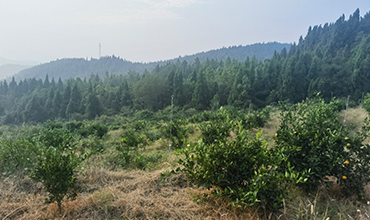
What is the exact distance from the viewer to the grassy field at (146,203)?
102 inches

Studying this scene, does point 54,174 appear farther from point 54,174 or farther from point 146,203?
point 146,203

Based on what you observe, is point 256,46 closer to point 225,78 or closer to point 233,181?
point 225,78

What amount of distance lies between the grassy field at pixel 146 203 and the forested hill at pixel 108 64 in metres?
135

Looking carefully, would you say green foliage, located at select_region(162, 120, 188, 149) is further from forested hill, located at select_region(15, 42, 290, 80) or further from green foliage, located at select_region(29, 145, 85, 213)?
forested hill, located at select_region(15, 42, 290, 80)

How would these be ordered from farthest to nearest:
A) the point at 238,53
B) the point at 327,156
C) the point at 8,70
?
the point at 8,70 → the point at 238,53 → the point at 327,156

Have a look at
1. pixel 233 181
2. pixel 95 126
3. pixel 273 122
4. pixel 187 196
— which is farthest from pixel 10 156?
pixel 273 122

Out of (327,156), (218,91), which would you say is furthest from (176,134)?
(218,91)

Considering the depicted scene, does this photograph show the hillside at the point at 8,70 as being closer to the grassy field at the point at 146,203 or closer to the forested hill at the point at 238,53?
the forested hill at the point at 238,53

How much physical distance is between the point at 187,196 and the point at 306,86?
144ft

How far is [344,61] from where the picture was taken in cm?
4650

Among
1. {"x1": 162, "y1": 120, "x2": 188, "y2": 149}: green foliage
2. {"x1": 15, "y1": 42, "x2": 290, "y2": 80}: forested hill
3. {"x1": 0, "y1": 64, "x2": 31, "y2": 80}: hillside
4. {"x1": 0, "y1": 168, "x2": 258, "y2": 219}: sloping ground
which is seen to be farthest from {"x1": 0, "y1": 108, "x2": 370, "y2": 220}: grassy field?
{"x1": 0, "y1": 64, "x2": 31, "y2": 80}: hillside

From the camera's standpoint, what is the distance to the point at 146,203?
282 centimetres

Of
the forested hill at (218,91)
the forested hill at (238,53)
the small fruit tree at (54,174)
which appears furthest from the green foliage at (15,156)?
the forested hill at (238,53)

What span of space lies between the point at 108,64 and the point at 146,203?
529 feet
